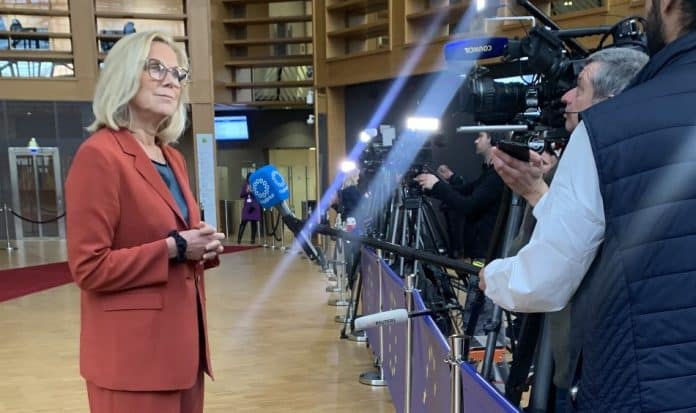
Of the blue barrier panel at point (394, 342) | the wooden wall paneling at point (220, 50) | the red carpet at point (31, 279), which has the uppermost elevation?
the wooden wall paneling at point (220, 50)

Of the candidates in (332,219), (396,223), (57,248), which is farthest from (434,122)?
(57,248)

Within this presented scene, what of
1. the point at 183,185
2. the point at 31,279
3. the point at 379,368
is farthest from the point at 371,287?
the point at 31,279

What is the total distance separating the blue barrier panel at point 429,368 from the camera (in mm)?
1512

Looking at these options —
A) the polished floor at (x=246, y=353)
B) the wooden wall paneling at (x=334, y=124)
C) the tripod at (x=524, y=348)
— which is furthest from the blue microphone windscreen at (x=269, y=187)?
the wooden wall paneling at (x=334, y=124)

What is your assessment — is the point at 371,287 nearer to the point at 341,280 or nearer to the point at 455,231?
the point at 455,231

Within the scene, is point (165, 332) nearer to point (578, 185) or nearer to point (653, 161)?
point (578, 185)

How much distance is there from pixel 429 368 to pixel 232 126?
12.2m

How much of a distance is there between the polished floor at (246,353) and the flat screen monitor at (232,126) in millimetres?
7336

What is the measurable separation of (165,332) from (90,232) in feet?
0.96

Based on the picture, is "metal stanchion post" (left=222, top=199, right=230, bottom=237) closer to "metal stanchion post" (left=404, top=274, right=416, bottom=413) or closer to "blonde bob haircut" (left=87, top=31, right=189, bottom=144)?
"metal stanchion post" (left=404, top=274, right=416, bottom=413)

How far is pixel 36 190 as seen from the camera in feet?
37.4

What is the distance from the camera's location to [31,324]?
15.9 feet

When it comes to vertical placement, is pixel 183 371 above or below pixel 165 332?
below

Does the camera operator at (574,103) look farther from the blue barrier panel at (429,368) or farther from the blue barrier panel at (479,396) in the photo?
the blue barrier panel at (429,368)
